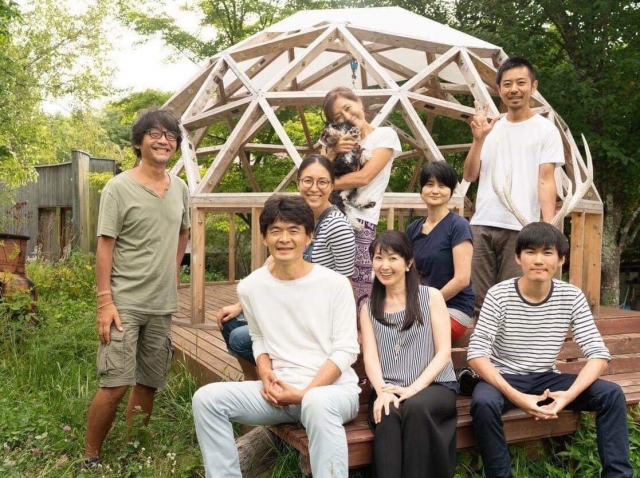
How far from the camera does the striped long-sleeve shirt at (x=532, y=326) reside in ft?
10.3

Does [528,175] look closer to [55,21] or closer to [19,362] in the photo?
[19,362]

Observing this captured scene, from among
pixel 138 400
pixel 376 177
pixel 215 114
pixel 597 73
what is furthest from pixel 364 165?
pixel 597 73

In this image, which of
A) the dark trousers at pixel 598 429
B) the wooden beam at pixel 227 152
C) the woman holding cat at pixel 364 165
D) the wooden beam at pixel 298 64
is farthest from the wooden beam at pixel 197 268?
the dark trousers at pixel 598 429

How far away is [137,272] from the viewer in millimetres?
Result: 3402

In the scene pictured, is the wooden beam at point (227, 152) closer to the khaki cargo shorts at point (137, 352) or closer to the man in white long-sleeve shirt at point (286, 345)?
the khaki cargo shorts at point (137, 352)

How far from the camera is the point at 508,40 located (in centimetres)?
933

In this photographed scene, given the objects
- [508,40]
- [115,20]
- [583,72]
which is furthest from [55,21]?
[583,72]

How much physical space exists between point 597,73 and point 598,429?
7.88 meters

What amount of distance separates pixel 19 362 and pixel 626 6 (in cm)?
912

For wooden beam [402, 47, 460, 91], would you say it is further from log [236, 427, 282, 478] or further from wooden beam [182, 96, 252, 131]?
log [236, 427, 282, 478]

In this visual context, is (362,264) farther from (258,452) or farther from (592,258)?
(592,258)

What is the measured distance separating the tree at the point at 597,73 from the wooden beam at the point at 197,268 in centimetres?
576

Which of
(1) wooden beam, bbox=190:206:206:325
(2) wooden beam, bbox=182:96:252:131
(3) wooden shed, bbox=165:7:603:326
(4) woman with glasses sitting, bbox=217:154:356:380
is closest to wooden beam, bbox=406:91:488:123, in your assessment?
(3) wooden shed, bbox=165:7:603:326

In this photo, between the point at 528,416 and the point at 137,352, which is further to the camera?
the point at 137,352
